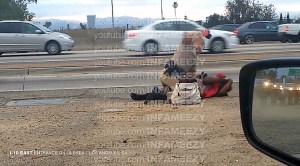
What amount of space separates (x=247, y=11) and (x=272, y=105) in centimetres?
4781

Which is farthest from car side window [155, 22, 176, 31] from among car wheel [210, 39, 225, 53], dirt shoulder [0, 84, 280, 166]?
dirt shoulder [0, 84, 280, 166]

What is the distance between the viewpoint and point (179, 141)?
6.18m

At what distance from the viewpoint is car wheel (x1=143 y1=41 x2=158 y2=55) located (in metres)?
20.4

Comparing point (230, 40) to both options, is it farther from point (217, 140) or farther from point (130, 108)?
point (217, 140)

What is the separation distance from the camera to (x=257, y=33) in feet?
104

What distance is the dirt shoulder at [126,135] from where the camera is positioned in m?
5.52

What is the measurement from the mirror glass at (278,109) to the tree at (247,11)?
47.2m

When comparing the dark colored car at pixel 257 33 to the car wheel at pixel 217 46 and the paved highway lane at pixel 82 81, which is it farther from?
the paved highway lane at pixel 82 81

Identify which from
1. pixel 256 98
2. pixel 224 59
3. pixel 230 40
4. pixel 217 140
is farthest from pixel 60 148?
pixel 230 40

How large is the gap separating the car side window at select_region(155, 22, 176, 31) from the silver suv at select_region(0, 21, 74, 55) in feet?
18.4

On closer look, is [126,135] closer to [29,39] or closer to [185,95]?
[185,95]

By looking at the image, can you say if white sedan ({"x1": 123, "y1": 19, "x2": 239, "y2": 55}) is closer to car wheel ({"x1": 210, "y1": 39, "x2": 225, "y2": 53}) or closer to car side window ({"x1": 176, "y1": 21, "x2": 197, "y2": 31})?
car side window ({"x1": 176, "y1": 21, "x2": 197, "y2": 31})

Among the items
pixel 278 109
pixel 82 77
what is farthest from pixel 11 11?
pixel 278 109

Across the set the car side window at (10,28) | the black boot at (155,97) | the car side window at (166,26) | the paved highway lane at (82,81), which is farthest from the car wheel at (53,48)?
the black boot at (155,97)
